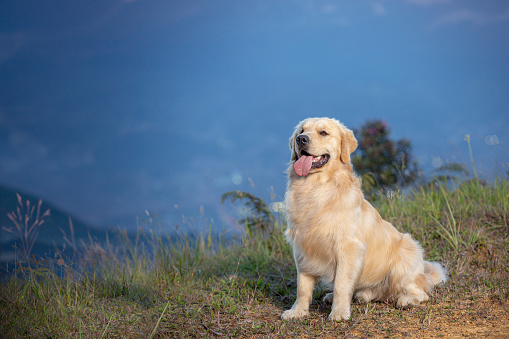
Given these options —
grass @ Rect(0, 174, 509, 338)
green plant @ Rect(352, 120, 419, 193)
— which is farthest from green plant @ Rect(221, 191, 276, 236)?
green plant @ Rect(352, 120, 419, 193)

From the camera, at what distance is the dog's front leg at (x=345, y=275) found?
14.0ft

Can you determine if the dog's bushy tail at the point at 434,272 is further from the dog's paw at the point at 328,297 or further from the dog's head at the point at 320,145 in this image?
the dog's head at the point at 320,145

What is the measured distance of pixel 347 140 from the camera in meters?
4.64

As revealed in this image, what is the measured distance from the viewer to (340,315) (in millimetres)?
4250

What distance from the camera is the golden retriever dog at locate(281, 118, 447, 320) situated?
436cm

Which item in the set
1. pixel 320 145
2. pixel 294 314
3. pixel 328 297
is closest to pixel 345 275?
pixel 294 314

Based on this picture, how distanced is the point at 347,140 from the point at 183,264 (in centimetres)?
324

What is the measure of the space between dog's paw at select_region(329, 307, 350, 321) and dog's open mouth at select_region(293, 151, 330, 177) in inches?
54.1

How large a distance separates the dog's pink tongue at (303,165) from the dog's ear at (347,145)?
14.3 inches

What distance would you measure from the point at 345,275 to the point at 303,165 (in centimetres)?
116

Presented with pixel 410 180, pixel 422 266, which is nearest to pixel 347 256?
pixel 422 266

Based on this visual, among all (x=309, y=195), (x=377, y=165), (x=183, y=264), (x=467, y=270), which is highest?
(x=377, y=165)

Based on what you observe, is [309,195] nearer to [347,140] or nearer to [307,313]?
[347,140]

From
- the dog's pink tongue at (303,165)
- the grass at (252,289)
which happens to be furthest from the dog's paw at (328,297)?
the dog's pink tongue at (303,165)
